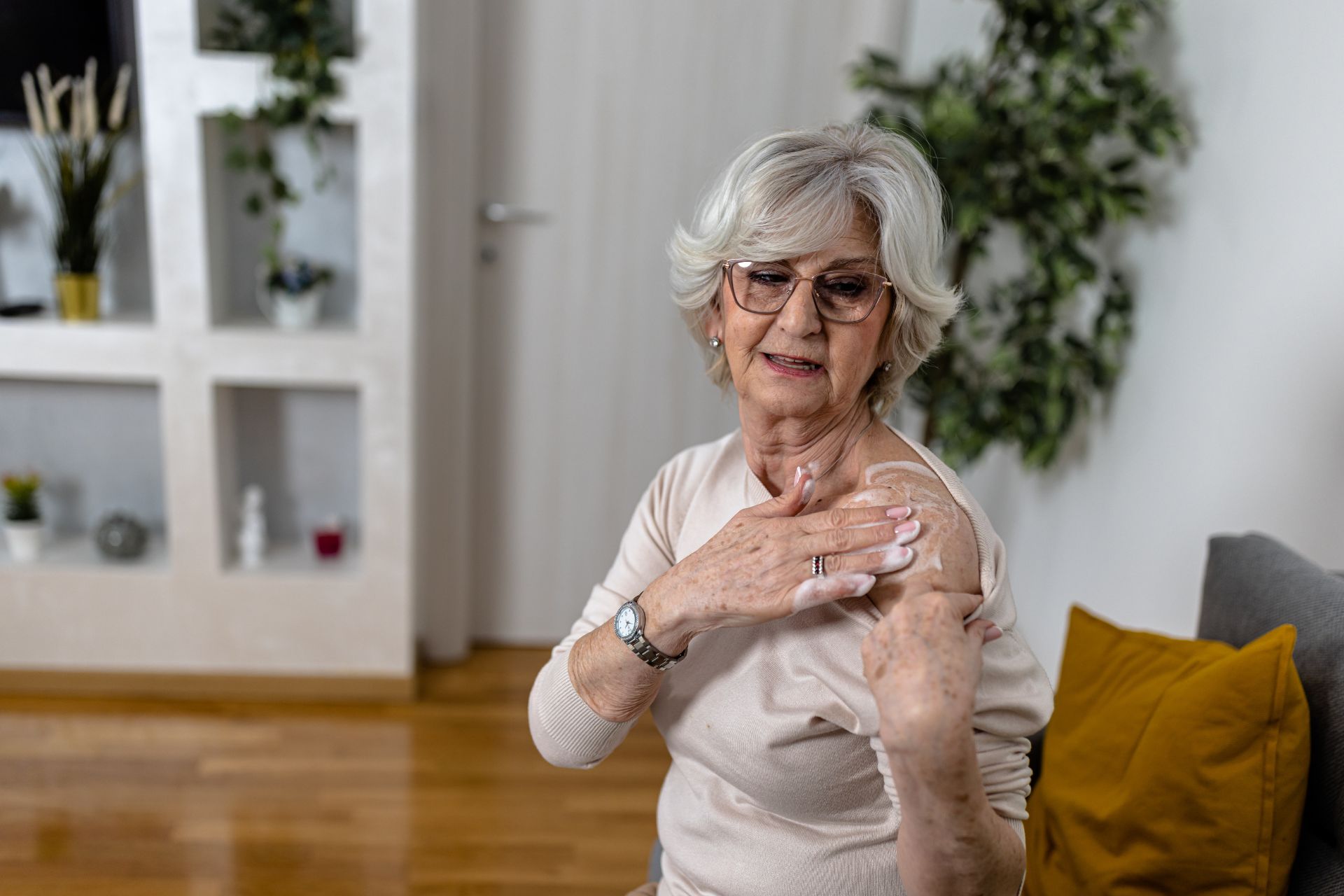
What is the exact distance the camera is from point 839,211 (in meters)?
1.01

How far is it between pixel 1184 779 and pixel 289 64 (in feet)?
7.06

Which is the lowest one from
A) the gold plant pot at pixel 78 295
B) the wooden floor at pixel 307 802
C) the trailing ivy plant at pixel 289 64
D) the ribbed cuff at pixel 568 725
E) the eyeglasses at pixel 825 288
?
the wooden floor at pixel 307 802

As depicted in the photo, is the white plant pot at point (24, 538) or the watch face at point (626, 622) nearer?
the watch face at point (626, 622)

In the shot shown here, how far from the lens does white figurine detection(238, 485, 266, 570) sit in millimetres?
2580

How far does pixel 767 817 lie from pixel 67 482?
237cm

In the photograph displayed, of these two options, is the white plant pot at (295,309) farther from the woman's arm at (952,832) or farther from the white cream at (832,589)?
the woman's arm at (952,832)

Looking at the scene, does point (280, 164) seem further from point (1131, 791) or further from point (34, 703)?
point (1131, 791)

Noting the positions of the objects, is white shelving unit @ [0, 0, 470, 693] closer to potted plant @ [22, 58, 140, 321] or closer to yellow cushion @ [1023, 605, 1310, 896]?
potted plant @ [22, 58, 140, 321]

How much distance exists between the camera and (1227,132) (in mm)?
1738

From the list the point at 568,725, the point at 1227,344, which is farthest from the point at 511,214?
the point at 568,725

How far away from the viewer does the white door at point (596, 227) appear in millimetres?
2643

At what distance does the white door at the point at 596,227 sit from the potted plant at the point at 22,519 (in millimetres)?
1087

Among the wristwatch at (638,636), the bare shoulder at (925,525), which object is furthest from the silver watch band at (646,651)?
the bare shoulder at (925,525)

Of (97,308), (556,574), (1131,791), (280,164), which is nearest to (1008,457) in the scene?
(556,574)
